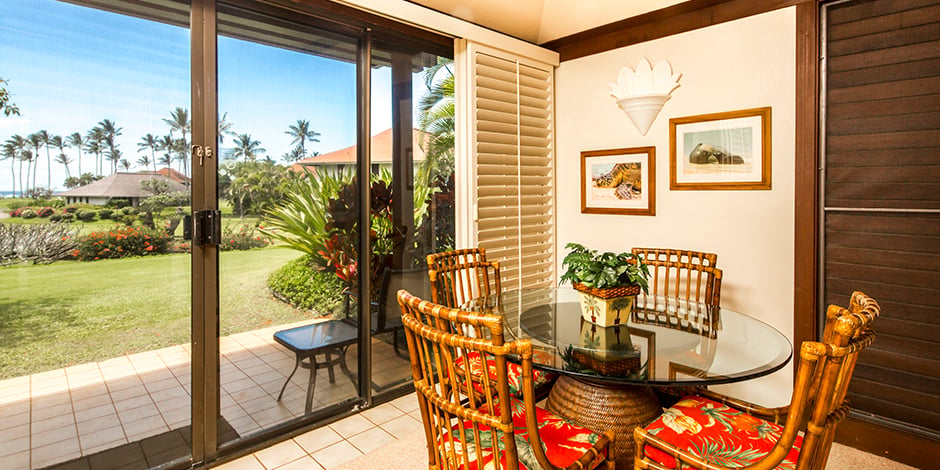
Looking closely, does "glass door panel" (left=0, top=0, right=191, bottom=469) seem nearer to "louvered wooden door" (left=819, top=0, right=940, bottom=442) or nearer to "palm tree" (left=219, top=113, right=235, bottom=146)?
"palm tree" (left=219, top=113, right=235, bottom=146)

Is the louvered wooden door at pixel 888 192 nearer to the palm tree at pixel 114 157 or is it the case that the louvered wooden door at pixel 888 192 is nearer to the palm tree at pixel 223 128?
the palm tree at pixel 223 128

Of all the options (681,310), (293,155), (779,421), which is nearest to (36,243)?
(293,155)

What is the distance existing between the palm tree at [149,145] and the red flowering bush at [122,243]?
0.95ft

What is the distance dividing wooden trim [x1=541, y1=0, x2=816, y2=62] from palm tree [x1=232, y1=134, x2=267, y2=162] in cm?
232

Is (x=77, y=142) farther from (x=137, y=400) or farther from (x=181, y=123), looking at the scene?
(x=137, y=400)

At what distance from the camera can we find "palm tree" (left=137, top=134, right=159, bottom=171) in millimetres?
2092

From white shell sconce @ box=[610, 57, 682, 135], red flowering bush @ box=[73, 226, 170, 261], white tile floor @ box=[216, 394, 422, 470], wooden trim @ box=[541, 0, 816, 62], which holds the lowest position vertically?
white tile floor @ box=[216, 394, 422, 470]

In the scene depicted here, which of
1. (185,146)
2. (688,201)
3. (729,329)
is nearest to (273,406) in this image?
(185,146)

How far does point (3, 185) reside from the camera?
1.83 meters

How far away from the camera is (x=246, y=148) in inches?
93.6

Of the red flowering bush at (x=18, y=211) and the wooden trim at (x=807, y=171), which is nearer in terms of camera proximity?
the red flowering bush at (x=18, y=211)

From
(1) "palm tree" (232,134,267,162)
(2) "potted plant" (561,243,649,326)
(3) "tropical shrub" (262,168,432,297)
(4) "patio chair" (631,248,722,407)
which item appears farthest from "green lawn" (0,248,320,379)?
(4) "patio chair" (631,248,722,407)

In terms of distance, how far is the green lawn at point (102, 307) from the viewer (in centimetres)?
189

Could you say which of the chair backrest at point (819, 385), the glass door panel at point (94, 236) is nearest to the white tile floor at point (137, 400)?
the glass door panel at point (94, 236)
